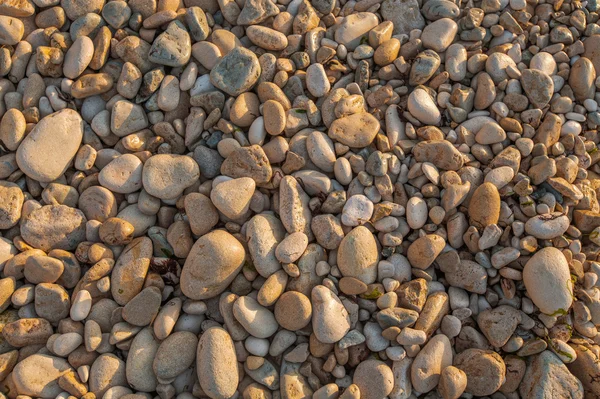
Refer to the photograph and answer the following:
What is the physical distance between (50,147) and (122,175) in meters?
0.50

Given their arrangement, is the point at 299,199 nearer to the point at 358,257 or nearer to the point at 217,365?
the point at 358,257

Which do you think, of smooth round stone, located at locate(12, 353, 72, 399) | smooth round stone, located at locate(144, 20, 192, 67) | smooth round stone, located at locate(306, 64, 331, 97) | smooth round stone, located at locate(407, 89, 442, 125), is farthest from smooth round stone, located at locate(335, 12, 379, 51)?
smooth round stone, located at locate(12, 353, 72, 399)

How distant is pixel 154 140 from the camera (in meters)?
3.00

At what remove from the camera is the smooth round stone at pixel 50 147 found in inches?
114

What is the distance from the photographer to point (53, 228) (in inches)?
110

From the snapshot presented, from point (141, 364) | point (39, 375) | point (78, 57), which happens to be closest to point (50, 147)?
point (78, 57)

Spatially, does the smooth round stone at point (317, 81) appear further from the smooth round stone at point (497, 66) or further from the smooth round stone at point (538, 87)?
the smooth round stone at point (538, 87)

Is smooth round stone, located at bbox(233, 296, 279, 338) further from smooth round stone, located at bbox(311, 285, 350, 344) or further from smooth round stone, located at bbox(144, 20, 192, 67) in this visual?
smooth round stone, located at bbox(144, 20, 192, 67)

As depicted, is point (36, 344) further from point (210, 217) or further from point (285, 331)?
point (285, 331)

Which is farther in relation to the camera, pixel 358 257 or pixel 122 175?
pixel 122 175

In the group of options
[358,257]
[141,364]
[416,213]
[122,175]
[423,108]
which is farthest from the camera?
[423,108]

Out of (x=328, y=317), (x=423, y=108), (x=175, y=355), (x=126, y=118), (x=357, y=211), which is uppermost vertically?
(x=423, y=108)

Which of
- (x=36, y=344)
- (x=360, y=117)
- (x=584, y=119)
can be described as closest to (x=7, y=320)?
(x=36, y=344)

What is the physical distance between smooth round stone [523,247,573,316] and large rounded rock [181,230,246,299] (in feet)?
5.37
